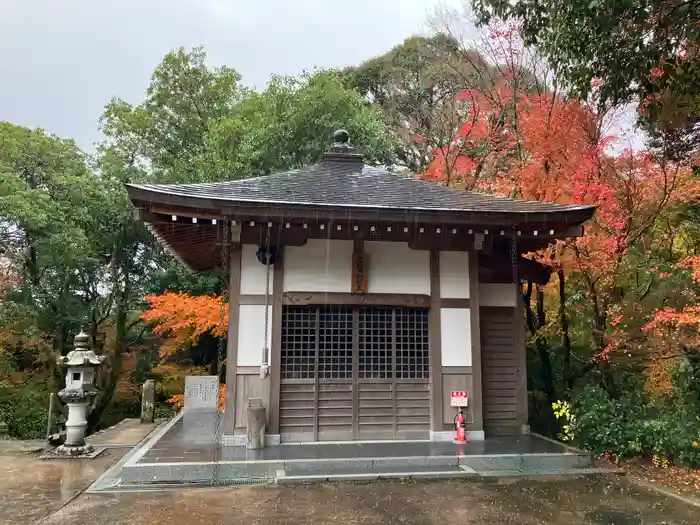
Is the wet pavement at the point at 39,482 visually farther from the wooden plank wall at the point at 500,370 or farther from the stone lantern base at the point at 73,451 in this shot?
the wooden plank wall at the point at 500,370

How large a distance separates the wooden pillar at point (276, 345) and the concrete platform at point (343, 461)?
1.53 ft

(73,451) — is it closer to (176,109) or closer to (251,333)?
(251,333)

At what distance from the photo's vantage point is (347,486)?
20.1 feet

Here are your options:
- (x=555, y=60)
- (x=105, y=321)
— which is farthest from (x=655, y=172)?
(x=105, y=321)

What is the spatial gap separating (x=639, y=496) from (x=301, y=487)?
156 inches

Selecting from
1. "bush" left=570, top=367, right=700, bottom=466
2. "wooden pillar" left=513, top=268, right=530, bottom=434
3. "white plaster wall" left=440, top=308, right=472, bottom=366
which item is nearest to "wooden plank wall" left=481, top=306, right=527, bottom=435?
"wooden pillar" left=513, top=268, right=530, bottom=434

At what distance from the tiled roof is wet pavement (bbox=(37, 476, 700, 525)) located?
12.4ft

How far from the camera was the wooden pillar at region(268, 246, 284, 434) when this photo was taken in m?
7.74

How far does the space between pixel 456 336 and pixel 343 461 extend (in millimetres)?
2848

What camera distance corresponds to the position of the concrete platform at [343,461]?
6281 mm

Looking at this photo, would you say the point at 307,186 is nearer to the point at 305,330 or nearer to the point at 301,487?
the point at 305,330

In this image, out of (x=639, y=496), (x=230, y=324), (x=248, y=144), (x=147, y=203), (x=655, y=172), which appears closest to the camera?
(x=639, y=496)

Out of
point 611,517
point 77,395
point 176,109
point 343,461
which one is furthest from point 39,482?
point 176,109

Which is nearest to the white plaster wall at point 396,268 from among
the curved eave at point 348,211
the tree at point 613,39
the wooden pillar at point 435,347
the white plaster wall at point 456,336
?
the wooden pillar at point 435,347
